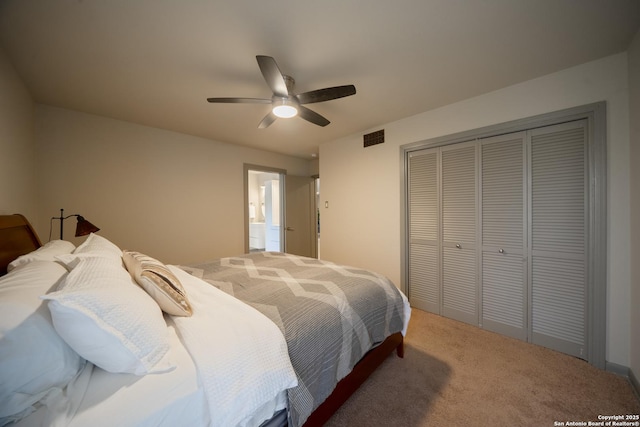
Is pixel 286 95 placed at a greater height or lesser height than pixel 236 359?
greater

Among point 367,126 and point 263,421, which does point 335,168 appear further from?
point 263,421

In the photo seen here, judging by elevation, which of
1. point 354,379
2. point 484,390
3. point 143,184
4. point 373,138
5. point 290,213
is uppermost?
point 373,138

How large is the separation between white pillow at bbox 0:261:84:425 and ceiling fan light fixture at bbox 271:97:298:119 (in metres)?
1.74

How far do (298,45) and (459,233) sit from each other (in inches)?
97.4

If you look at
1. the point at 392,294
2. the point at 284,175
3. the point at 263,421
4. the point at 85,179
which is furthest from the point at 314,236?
the point at 263,421

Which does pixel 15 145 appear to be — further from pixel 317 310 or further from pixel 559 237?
pixel 559 237

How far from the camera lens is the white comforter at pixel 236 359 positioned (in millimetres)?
846

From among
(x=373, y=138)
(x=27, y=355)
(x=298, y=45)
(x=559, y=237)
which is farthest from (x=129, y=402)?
(x=373, y=138)

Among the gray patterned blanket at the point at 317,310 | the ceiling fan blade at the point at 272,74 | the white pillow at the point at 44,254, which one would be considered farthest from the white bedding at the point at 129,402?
the ceiling fan blade at the point at 272,74

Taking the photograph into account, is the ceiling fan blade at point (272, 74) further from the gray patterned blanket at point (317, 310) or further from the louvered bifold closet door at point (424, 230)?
the louvered bifold closet door at point (424, 230)

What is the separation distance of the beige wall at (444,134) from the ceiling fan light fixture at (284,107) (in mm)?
1690

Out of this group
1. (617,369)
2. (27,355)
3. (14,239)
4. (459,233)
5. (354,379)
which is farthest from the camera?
(459,233)

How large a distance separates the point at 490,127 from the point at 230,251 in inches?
157

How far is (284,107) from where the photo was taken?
1.94 metres
